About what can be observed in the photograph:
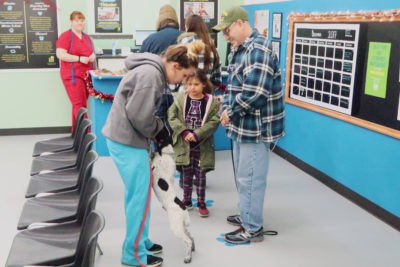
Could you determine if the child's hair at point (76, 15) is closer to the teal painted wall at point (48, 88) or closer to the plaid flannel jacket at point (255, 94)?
the teal painted wall at point (48, 88)

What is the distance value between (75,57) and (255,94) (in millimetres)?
3503

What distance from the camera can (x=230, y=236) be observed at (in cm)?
312

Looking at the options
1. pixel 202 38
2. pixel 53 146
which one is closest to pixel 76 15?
pixel 53 146

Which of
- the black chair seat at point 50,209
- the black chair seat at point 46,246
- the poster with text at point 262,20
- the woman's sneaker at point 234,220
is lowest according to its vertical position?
the woman's sneaker at point 234,220

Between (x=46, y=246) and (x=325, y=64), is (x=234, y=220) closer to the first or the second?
(x=46, y=246)

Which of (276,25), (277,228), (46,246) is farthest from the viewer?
(276,25)

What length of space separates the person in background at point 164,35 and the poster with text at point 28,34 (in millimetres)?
2649

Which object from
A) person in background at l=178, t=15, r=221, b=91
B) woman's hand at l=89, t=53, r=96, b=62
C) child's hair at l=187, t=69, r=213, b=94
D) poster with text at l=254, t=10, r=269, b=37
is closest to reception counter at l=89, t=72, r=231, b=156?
woman's hand at l=89, t=53, r=96, b=62

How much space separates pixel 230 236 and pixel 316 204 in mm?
1025

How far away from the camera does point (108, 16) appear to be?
20.4 feet

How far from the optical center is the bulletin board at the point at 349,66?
3.29 metres

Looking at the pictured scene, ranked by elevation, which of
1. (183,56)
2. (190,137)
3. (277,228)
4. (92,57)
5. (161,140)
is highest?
(183,56)

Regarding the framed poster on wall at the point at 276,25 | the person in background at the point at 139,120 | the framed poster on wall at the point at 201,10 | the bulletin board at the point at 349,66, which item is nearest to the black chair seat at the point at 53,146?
the person in background at the point at 139,120

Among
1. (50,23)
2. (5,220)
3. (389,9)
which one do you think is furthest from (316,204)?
(50,23)
